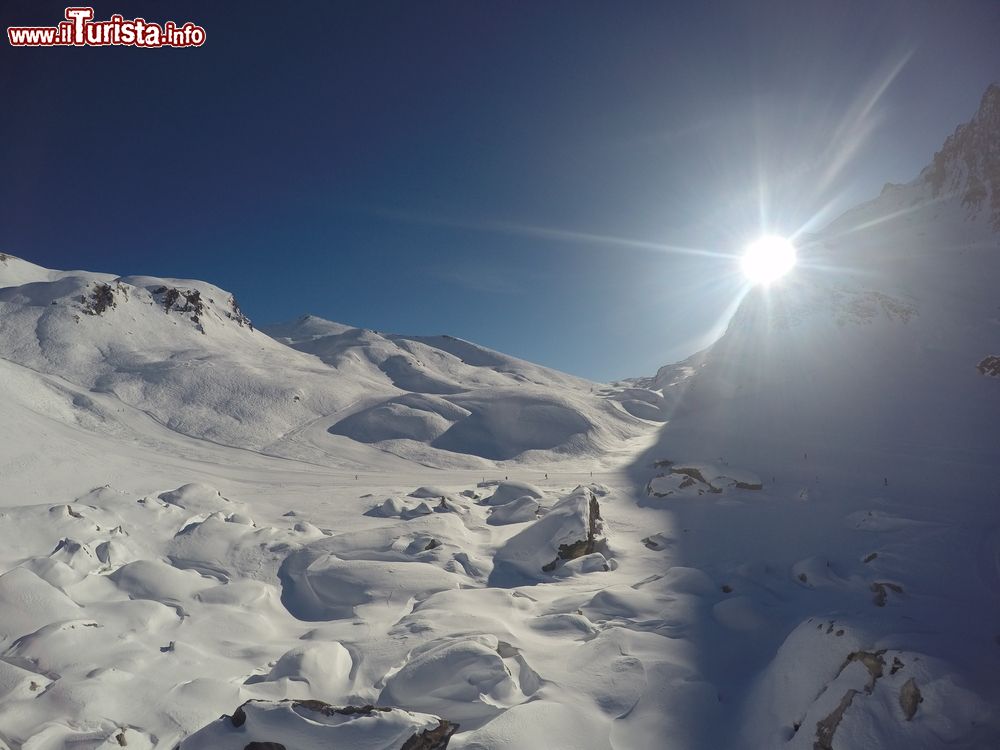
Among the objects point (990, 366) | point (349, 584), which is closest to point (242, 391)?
point (349, 584)

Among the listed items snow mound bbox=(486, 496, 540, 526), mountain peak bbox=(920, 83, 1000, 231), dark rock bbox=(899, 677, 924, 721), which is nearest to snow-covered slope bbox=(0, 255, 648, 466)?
snow mound bbox=(486, 496, 540, 526)

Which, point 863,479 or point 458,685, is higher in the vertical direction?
point 863,479

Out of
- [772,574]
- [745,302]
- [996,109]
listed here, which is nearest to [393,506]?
[772,574]

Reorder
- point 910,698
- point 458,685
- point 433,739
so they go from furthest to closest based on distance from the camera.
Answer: point 458,685 < point 433,739 < point 910,698

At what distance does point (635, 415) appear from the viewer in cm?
7000

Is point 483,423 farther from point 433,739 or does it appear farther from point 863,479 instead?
point 433,739

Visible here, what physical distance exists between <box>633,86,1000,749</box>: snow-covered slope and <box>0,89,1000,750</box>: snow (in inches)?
3.4

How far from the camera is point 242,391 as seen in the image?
166 feet

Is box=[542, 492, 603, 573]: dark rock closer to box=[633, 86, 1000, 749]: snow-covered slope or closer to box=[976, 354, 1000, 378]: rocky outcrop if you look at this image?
box=[633, 86, 1000, 749]: snow-covered slope

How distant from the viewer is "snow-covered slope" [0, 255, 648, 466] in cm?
4441

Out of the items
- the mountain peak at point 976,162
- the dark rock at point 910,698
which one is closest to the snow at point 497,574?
the dark rock at point 910,698

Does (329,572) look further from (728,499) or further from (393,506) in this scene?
(728,499)

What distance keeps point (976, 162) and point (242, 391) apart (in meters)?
107

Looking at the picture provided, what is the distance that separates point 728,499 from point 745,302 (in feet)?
200
